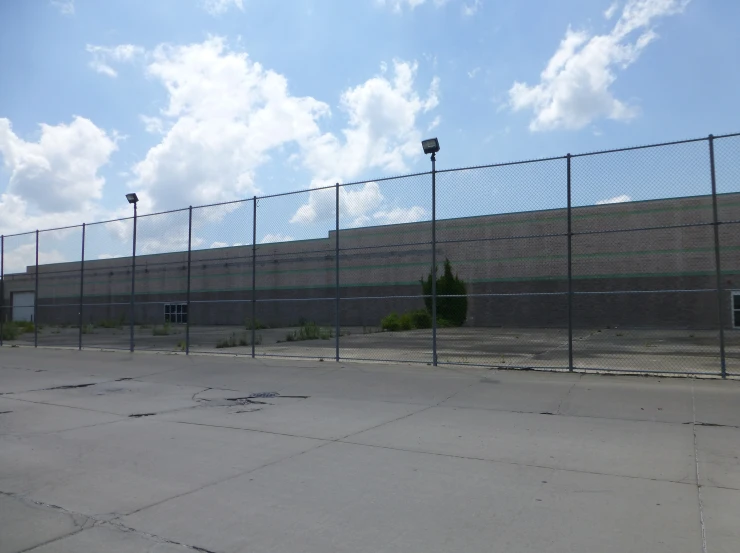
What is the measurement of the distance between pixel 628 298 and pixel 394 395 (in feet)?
78.3

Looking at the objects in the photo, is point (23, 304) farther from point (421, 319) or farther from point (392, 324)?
point (421, 319)

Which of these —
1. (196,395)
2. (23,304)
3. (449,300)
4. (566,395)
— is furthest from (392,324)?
(23,304)

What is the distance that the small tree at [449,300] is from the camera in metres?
33.7

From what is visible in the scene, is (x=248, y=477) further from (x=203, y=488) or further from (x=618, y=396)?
(x=618, y=396)

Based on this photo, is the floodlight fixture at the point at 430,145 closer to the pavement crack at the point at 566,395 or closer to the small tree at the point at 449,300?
the pavement crack at the point at 566,395

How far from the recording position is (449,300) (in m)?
34.2

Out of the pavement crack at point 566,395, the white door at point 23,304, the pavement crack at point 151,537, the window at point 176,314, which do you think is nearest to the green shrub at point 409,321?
the window at point 176,314

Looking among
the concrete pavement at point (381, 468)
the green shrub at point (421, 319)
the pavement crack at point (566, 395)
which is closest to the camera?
the concrete pavement at point (381, 468)

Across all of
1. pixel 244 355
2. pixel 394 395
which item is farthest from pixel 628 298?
pixel 394 395

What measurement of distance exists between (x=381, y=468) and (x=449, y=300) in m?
28.7

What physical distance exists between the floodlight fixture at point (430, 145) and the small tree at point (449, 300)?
20.2 metres

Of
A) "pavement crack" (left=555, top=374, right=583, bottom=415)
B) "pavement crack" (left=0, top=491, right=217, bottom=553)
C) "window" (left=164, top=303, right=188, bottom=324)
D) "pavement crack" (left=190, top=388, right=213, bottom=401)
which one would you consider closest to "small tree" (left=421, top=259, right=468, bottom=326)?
"window" (left=164, top=303, right=188, bottom=324)

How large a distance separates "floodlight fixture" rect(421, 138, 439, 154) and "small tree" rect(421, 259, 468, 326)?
20175mm

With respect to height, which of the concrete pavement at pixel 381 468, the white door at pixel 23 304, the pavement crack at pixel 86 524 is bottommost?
the pavement crack at pixel 86 524
